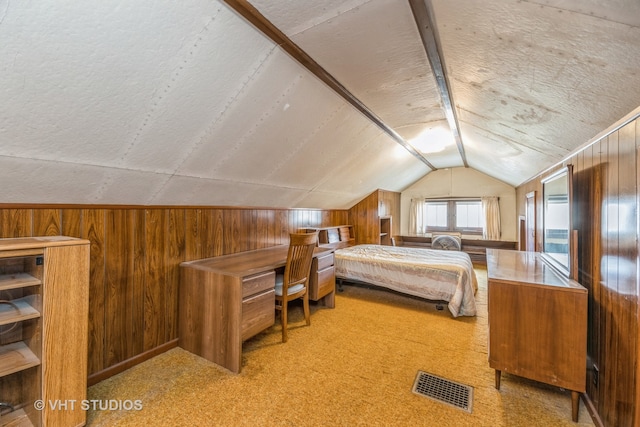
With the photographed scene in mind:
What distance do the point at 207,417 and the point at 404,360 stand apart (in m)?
1.54

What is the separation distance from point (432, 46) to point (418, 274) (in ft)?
8.54

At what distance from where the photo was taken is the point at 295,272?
2.65 meters

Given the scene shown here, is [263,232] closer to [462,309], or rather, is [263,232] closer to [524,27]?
[462,309]

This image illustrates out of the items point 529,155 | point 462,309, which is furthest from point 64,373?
point 529,155

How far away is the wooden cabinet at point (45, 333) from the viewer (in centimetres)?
144

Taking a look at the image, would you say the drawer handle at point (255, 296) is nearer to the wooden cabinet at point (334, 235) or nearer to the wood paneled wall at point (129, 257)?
the wood paneled wall at point (129, 257)

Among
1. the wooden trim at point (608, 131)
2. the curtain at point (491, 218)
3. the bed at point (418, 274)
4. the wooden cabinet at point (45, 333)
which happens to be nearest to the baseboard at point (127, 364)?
the wooden cabinet at point (45, 333)

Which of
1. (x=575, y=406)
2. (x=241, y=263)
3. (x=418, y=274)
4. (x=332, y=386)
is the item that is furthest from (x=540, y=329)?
(x=241, y=263)

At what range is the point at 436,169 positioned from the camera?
6.66 meters

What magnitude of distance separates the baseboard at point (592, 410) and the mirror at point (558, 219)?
2.62ft

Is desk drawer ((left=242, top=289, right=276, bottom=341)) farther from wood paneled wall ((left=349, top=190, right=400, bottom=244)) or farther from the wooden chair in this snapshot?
wood paneled wall ((left=349, top=190, right=400, bottom=244))

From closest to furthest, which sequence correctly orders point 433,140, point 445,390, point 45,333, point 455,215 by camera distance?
point 45,333
point 445,390
point 433,140
point 455,215

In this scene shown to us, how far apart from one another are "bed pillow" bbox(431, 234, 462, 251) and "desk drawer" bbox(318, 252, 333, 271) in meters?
3.54

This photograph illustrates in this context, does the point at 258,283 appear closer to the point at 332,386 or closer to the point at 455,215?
the point at 332,386
